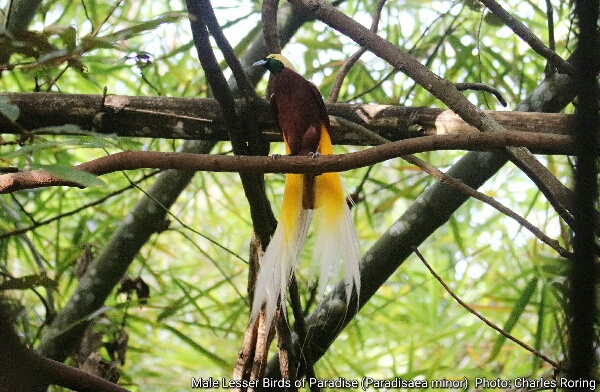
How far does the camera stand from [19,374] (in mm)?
455

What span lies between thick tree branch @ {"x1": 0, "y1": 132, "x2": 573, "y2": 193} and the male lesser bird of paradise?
412 mm

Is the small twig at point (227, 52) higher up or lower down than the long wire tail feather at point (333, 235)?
higher up

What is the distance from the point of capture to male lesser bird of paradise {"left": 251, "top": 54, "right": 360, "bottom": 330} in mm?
1299

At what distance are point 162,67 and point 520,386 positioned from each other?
1892 mm

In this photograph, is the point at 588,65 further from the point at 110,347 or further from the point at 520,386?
the point at 110,347

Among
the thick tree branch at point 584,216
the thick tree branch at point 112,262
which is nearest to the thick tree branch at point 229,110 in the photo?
the thick tree branch at point 112,262

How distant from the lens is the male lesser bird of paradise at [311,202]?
4.26 feet

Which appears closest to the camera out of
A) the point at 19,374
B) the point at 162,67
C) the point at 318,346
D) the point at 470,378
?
the point at 19,374

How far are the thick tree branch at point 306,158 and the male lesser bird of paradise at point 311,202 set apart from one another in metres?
0.41

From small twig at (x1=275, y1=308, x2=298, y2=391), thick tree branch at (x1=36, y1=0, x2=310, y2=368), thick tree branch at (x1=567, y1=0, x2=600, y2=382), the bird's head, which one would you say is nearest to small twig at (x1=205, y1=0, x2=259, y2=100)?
the bird's head

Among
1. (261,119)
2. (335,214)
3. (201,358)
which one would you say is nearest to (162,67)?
(201,358)

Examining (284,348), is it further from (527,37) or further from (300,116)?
(527,37)

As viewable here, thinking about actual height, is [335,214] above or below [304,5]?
below

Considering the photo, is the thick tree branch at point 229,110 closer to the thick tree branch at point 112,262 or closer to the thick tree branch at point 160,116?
the thick tree branch at point 160,116
